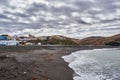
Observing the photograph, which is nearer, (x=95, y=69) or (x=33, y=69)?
(x=33, y=69)

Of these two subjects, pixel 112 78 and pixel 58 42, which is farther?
pixel 58 42

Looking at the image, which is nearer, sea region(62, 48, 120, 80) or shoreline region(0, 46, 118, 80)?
shoreline region(0, 46, 118, 80)

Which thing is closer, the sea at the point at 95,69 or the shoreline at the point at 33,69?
the shoreline at the point at 33,69

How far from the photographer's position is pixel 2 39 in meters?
104

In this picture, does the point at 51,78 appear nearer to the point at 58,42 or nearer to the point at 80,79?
the point at 80,79

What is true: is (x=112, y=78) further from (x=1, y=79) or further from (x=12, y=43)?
(x=12, y=43)

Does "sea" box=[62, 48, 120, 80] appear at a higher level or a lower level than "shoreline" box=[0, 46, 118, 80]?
lower

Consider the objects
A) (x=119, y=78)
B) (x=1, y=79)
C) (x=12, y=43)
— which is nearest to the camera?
(x=1, y=79)

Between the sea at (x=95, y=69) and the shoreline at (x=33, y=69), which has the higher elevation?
the shoreline at (x=33, y=69)

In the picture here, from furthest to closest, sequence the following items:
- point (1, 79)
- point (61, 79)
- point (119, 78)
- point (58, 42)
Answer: point (58, 42) → point (119, 78) → point (61, 79) → point (1, 79)

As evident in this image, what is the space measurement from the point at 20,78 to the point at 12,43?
90705 millimetres

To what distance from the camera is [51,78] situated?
50.5ft

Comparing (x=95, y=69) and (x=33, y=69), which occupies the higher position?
(x=33, y=69)

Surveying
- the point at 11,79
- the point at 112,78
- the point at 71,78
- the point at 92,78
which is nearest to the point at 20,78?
the point at 11,79
